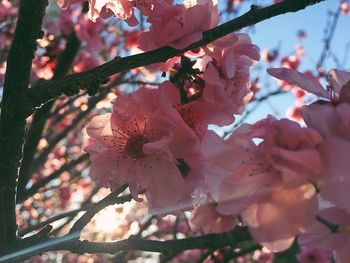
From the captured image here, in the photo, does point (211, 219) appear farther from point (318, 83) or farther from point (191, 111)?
point (318, 83)

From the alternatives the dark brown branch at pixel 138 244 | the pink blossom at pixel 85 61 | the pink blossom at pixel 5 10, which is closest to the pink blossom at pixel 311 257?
the dark brown branch at pixel 138 244

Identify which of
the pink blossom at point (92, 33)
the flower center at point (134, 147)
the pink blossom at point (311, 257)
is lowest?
the pink blossom at point (311, 257)

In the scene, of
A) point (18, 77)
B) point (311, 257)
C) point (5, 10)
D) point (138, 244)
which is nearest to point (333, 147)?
point (138, 244)

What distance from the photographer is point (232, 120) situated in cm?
133

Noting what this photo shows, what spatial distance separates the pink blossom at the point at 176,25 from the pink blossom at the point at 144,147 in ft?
0.46

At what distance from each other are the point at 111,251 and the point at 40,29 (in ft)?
1.99

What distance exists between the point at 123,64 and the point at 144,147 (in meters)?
0.22

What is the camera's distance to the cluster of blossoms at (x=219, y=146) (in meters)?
0.83

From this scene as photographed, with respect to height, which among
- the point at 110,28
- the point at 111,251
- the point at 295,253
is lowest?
the point at 295,253

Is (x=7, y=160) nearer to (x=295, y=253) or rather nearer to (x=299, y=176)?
(x=299, y=176)

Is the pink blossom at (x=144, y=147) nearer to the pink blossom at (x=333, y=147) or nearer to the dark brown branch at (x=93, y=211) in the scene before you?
the dark brown branch at (x=93, y=211)

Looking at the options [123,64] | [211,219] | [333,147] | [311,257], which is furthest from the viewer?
[311,257]

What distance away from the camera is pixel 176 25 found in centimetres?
122

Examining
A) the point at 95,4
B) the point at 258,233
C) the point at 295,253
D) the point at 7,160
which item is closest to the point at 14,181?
the point at 7,160
